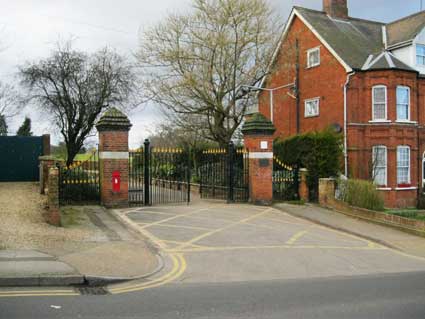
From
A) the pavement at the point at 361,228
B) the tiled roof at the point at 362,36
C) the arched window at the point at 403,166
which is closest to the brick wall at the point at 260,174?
the pavement at the point at 361,228

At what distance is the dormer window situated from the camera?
2902 centimetres

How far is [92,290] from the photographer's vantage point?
25.4 feet

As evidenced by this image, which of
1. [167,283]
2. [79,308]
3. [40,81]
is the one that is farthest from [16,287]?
[40,81]

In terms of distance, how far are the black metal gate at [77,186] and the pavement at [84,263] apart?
492 cm

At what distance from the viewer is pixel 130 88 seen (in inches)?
1538

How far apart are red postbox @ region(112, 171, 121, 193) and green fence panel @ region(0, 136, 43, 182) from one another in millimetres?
7358

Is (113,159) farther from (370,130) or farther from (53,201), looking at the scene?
(370,130)

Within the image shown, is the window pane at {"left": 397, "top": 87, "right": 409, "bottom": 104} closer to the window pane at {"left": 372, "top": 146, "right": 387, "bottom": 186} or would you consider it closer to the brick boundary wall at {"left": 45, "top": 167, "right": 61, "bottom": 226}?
the window pane at {"left": 372, "top": 146, "right": 387, "bottom": 186}

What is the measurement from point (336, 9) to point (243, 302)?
29.7 meters

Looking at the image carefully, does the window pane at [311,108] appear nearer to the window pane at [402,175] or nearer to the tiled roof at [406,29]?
the tiled roof at [406,29]

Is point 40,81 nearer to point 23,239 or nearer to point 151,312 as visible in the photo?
point 23,239

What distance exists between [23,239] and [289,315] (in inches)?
262

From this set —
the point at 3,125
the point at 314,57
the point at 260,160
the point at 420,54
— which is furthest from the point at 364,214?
the point at 3,125

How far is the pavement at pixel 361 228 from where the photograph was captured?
44.4ft
